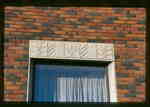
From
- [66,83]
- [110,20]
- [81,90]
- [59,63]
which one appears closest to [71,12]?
[110,20]

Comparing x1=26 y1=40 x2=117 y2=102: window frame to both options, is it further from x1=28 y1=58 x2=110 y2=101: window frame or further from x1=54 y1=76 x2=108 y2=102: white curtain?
x1=54 y1=76 x2=108 y2=102: white curtain

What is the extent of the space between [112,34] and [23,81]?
2.14 meters

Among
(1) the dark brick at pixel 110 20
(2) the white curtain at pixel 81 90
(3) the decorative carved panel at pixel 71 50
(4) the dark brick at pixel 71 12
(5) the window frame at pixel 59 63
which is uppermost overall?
(4) the dark brick at pixel 71 12

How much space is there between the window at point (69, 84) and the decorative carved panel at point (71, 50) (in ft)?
0.93

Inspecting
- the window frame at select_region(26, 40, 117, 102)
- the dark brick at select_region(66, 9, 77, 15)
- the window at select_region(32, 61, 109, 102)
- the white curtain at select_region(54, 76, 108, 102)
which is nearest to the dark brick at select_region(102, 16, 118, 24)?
the window frame at select_region(26, 40, 117, 102)

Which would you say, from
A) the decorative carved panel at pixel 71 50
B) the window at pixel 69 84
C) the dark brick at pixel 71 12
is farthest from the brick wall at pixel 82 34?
the window at pixel 69 84

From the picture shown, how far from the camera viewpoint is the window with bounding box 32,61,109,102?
22.0 ft

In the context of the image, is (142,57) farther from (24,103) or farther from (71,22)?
(24,103)

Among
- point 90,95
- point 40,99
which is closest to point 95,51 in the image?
point 90,95

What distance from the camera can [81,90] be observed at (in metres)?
6.80

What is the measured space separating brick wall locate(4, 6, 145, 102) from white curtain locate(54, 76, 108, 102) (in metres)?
0.39

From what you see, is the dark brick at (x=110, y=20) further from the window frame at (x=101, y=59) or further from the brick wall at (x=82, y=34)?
the window frame at (x=101, y=59)

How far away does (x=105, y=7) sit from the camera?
7359 mm

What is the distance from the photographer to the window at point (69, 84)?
6719mm
